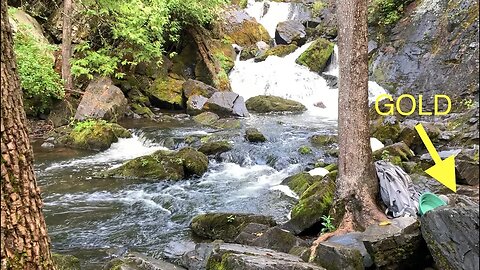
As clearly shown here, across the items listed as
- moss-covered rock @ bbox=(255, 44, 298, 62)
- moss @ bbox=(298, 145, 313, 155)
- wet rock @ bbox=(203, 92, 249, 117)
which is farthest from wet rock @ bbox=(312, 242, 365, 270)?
moss-covered rock @ bbox=(255, 44, 298, 62)

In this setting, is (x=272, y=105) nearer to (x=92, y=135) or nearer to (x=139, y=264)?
(x=92, y=135)

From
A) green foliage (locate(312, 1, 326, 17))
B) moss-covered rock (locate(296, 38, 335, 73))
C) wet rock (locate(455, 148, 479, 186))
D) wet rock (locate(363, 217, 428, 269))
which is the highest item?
green foliage (locate(312, 1, 326, 17))

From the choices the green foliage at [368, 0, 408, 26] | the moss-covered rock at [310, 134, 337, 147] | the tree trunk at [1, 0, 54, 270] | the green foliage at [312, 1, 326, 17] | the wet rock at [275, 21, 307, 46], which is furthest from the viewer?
the green foliage at [312, 1, 326, 17]

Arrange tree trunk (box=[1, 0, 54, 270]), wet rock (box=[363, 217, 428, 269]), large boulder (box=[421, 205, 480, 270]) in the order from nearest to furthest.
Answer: large boulder (box=[421, 205, 480, 270])
tree trunk (box=[1, 0, 54, 270])
wet rock (box=[363, 217, 428, 269])

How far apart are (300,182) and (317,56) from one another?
37.8 feet

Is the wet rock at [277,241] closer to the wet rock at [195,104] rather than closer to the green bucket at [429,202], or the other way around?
the green bucket at [429,202]

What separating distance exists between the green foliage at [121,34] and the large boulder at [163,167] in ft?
18.0

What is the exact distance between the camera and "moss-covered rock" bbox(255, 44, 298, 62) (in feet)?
66.9

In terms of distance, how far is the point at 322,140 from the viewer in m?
11.2

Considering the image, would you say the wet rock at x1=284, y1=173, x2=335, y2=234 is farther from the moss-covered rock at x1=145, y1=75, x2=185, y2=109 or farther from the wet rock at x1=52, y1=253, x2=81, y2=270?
the moss-covered rock at x1=145, y1=75, x2=185, y2=109

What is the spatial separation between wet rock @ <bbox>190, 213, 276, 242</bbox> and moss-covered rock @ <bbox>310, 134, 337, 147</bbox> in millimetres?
5047

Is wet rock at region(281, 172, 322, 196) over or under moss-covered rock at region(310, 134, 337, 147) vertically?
→ under

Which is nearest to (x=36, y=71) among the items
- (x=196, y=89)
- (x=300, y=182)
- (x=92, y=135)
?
(x=92, y=135)

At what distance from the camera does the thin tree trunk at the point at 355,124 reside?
5.01 m
